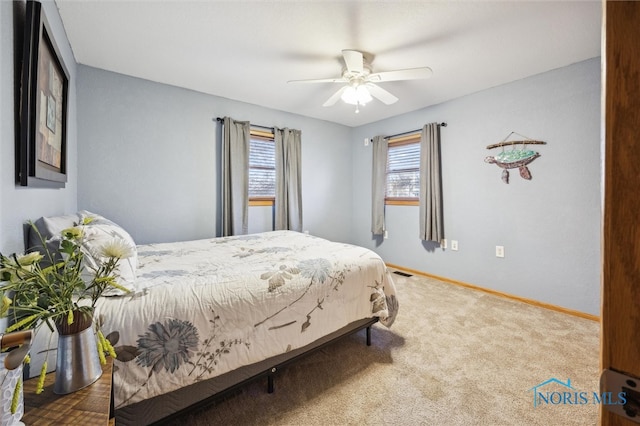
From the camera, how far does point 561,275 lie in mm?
2662

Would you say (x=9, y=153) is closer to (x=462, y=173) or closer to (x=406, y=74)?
(x=406, y=74)

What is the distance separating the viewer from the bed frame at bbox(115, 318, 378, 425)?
1.17 meters

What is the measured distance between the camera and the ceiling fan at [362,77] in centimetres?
212

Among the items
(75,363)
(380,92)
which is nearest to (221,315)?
(75,363)

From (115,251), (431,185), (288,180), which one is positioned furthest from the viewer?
(288,180)

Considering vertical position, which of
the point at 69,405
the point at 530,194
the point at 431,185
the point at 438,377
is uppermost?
the point at 431,185

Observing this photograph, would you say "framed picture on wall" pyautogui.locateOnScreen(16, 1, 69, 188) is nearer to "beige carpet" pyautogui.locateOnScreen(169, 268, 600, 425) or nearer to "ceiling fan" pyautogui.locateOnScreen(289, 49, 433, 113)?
"beige carpet" pyautogui.locateOnScreen(169, 268, 600, 425)

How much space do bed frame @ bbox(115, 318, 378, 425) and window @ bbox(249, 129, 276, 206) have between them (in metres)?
2.47

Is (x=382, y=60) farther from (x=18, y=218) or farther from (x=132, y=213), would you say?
(x=132, y=213)

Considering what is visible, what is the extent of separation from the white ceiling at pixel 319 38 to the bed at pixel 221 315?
156 centimetres

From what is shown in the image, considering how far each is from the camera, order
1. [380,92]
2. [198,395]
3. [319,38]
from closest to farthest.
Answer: [198,395] → [319,38] → [380,92]

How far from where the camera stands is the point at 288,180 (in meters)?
3.90

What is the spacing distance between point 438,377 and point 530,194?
228 cm

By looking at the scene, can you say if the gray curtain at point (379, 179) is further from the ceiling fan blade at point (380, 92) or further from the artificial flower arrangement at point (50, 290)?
the artificial flower arrangement at point (50, 290)
